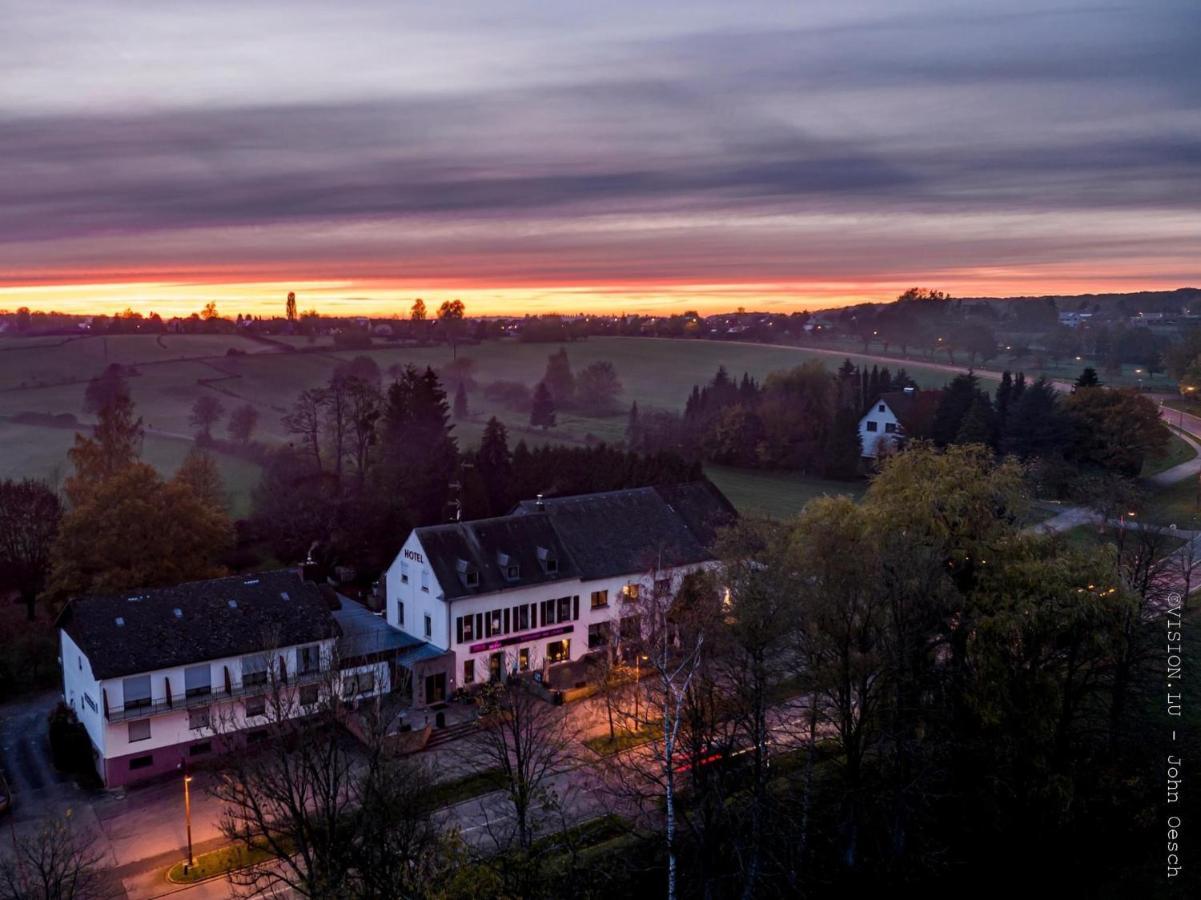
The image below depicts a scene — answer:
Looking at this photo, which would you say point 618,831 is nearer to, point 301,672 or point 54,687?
point 301,672

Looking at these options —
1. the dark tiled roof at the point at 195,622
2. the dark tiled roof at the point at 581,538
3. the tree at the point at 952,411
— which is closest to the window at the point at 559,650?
the dark tiled roof at the point at 581,538

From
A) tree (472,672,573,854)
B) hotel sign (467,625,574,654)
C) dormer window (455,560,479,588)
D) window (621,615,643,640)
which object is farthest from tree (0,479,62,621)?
window (621,615,643,640)

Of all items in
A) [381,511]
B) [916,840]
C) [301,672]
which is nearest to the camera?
[916,840]

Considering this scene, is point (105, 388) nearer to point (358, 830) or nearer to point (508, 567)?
point (508, 567)

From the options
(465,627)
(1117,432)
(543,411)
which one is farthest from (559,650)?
(543,411)

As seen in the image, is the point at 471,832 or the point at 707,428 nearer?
the point at 471,832

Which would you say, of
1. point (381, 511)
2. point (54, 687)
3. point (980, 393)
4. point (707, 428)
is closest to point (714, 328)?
point (707, 428)
